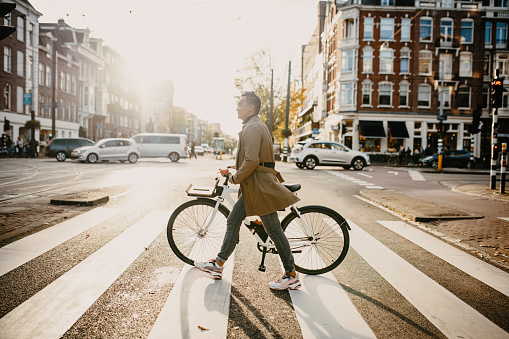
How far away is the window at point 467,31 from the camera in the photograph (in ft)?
136

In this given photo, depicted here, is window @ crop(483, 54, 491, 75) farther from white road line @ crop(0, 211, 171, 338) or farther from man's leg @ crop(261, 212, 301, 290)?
man's leg @ crop(261, 212, 301, 290)

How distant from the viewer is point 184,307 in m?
3.50

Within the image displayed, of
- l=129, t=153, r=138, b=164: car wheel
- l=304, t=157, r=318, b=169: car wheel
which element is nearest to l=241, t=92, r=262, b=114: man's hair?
l=304, t=157, r=318, b=169: car wheel

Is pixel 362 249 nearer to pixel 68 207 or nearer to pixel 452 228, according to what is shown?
pixel 452 228

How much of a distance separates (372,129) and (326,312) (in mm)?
38480

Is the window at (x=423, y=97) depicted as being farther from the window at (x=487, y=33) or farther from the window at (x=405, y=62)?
the window at (x=487, y=33)

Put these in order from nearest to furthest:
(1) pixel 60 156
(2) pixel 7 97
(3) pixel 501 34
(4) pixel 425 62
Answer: (1) pixel 60 156 < (2) pixel 7 97 < (4) pixel 425 62 < (3) pixel 501 34

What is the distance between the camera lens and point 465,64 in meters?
41.7

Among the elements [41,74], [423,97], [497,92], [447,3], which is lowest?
[497,92]

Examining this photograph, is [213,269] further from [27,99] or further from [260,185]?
[27,99]

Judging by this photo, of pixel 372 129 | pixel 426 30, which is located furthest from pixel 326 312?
pixel 426 30

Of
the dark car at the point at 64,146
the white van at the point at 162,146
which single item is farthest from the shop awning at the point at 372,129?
the dark car at the point at 64,146

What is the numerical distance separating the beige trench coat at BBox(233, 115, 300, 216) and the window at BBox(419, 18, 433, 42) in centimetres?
4193

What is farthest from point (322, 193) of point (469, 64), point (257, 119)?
point (469, 64)
